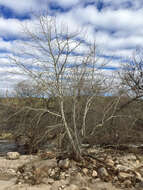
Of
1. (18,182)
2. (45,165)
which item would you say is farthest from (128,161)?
(18,182)

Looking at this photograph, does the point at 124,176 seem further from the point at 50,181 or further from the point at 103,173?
the point at 50,181

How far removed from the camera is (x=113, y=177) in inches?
206

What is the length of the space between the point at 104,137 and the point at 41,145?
3890 mm

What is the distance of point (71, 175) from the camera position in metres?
5.47

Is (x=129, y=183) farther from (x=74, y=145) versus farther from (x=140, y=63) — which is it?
(x=140, y=63)

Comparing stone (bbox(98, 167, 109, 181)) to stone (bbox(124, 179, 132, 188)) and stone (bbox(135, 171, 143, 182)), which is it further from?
stone (bbox(135, 171, 143, 182))

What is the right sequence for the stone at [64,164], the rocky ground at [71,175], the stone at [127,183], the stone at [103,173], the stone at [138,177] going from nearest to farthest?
the stone at [127,183] < the rocky ground at [71,175] < the stone at [138,177] < the stone at [103,173] < the stone at [64,164]

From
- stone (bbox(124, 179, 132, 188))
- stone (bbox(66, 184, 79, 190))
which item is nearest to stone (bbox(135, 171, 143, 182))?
stone (bbox(124, 179, 132, 188))

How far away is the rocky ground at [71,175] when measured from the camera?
4.89m

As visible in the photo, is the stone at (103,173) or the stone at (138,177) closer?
the stone at (138,177)

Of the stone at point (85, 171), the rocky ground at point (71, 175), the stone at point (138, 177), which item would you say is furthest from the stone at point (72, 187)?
the stone at point (138, 177)

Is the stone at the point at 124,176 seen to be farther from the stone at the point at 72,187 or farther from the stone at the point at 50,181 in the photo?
the stone at the point at 50,181

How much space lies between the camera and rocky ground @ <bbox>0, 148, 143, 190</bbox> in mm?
4887

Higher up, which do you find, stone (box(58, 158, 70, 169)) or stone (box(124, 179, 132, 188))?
stone (box(58, 158, 70, 169))
